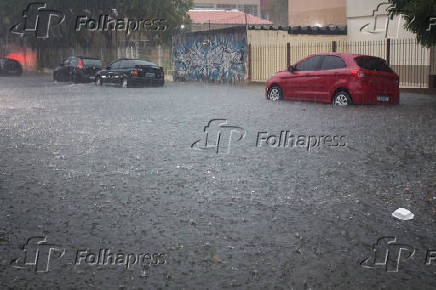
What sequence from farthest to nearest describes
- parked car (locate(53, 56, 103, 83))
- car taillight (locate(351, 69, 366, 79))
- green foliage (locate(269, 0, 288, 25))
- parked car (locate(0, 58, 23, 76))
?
green foliage (locate(269, 0, 288, 25)) < parked car (locate(0, 58, 23, 76)) < parked car (locate(53, 56, 103, 83)) < car taillight (locate(351, 69, 366, 79))

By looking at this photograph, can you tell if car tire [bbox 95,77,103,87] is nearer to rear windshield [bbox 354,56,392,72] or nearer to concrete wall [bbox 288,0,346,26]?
concrete wall [bbox 288,0,346,26]

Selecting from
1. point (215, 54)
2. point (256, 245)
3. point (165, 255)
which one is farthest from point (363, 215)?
point (215, 54)

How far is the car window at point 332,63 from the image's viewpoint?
53.1 ft

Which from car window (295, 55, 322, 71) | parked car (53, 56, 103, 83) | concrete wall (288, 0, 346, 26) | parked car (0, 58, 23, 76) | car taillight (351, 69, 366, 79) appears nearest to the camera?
car taillight (351, 69, 366, 79)

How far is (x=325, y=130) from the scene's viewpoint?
1116 cm

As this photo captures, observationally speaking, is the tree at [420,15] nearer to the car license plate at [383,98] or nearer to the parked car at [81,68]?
the car license plate at [383,98]

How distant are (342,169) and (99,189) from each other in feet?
10.3

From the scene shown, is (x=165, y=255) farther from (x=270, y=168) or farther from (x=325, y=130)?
(x=325, y=130)

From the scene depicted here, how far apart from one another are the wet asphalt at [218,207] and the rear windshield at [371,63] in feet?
14.2

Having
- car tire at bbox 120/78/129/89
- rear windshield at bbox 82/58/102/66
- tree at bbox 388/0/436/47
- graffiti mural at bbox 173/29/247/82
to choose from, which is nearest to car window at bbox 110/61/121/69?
car tire at bbox 120/78/129/89

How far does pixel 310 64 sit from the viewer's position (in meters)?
17.3

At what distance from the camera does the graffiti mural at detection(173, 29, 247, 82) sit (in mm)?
30391

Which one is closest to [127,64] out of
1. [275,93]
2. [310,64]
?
[275,93]

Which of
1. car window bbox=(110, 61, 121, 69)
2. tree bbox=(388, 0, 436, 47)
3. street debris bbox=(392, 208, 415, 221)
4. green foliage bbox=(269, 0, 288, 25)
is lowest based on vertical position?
street debris bbox=(392, 208, 415, 221)
